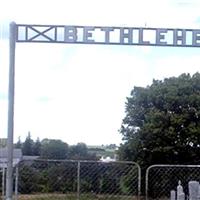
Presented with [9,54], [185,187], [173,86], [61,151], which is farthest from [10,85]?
[173,86]

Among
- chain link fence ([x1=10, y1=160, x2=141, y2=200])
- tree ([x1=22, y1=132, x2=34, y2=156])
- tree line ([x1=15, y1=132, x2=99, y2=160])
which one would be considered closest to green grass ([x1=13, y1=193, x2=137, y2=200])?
chain link fence ([x1=10, y1=160, x2=141, y2=200])

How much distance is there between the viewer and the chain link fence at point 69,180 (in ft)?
49.1

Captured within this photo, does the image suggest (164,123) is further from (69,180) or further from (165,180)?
(69,180)

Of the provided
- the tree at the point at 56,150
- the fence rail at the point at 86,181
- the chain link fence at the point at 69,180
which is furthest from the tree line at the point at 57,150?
the chain link fence at the point at 69,180

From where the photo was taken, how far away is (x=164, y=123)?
2950cm

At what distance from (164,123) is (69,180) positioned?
14702mm

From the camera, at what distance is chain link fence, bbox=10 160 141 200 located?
49.1ft

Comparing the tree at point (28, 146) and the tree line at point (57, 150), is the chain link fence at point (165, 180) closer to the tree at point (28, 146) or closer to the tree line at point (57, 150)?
the tree line at point (57, 150)

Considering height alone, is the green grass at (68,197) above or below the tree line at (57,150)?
below

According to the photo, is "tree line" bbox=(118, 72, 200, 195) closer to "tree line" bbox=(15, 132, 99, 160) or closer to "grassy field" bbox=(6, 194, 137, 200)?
"tree line" bbox=(15, 132, 99, 160)

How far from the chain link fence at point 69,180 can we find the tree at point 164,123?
11334 millimetres

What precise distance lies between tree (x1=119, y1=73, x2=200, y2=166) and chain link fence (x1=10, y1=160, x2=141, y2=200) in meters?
11.3

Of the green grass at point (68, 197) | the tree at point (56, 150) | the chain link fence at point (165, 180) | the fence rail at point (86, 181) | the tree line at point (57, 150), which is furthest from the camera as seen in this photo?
the tree at point (56, 150)

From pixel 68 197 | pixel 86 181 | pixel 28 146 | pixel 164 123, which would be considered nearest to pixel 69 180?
pixel 86 181
